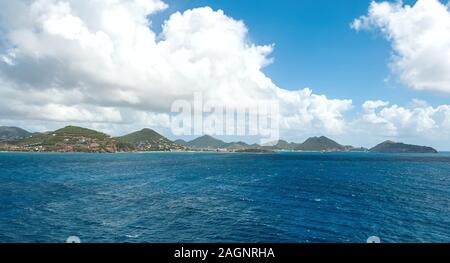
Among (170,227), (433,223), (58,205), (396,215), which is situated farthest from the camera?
(58,205)

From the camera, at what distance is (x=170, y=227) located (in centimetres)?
4512

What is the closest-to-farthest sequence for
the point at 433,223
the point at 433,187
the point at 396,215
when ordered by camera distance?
the point at 433,223
the point at 396,215
the point at 433,187

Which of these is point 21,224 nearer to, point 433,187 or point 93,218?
point 93,218
